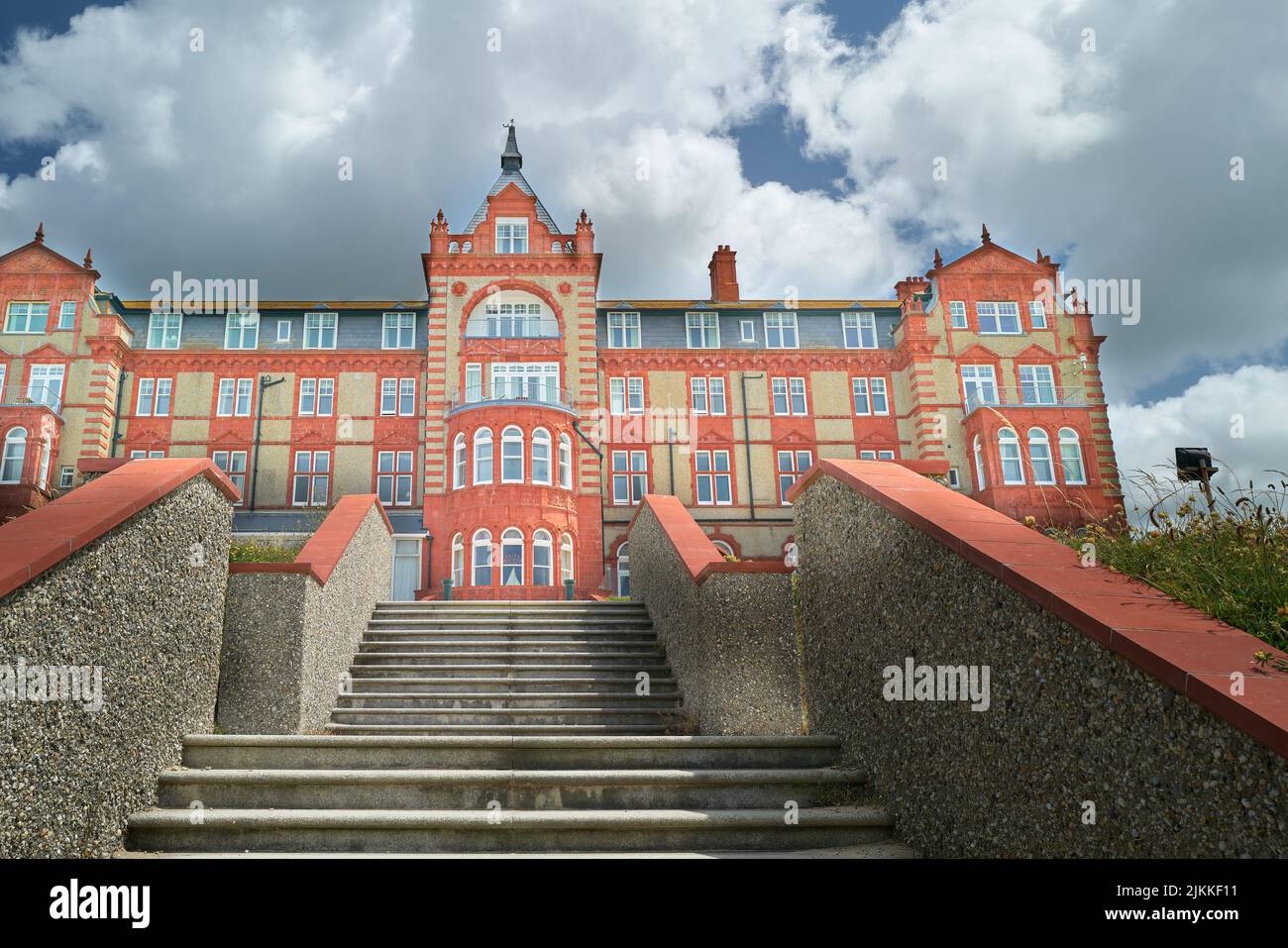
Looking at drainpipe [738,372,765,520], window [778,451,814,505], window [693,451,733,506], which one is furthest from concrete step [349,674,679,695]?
window [778,451,814,505]

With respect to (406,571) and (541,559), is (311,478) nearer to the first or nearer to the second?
(406,571)

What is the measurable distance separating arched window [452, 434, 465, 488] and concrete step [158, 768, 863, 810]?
2358 cm

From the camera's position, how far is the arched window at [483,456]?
2911cm

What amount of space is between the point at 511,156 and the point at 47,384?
20.4 metres

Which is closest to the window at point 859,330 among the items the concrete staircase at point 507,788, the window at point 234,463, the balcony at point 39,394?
the window at point 234,463

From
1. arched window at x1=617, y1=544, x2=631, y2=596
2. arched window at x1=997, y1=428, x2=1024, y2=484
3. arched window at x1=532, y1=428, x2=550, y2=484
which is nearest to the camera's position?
arched window at x1=532, y1=428, x2=550, y2=484

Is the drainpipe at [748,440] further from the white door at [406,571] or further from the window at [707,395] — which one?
the white door at [406,571]

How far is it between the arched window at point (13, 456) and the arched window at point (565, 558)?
20297mm

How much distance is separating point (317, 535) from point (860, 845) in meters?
7.26

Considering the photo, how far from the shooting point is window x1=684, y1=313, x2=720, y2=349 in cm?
3709

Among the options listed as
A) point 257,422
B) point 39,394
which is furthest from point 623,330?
point 39,394

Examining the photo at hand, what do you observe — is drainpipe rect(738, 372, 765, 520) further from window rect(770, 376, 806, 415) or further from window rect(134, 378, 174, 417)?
window rect(134, 378, 174, 417)

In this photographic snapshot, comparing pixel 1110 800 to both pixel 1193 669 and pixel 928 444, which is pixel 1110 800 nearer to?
pixel 1193 669
